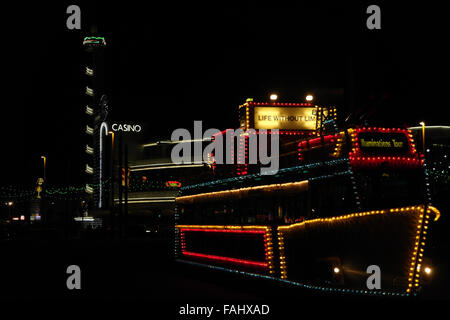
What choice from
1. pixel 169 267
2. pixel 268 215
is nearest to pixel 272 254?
pixel 268 215

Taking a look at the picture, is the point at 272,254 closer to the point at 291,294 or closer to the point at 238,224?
the point at 291,294

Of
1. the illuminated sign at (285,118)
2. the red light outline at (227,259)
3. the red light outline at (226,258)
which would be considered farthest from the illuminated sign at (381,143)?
the illuminated sign at (285,118)

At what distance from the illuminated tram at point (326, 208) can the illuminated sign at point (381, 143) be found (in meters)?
0.02

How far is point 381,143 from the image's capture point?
36.0 ft

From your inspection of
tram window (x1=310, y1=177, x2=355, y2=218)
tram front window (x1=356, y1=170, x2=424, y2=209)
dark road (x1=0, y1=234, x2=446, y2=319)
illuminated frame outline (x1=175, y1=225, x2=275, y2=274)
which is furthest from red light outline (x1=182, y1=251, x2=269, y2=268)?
tram front window (x1=356, y1=170, x2=424, y2=209)

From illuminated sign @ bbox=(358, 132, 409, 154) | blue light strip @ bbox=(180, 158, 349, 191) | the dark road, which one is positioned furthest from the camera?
the dark road

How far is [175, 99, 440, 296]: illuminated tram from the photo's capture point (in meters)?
9.59

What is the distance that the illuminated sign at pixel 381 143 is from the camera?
1091cm

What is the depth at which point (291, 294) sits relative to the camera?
42.2ft

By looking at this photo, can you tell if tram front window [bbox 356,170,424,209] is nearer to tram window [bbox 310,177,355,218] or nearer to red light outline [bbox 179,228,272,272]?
tram window [bbox 310,177,355,218]

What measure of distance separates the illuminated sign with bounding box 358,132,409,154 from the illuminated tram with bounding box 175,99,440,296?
0.06 feet

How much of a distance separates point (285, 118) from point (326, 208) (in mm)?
4995

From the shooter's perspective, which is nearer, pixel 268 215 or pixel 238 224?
pixel 268 215
